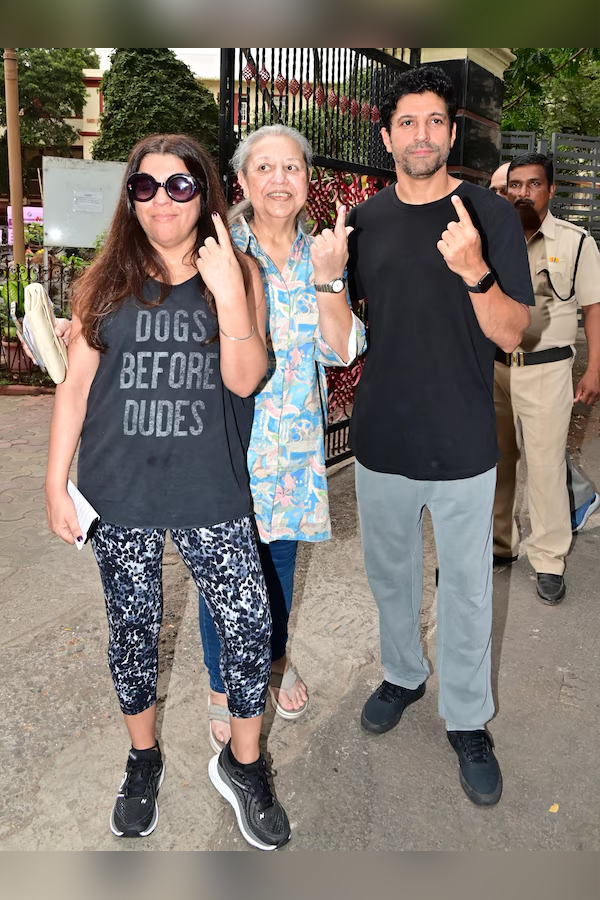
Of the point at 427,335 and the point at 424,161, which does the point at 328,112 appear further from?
the point at 427,335

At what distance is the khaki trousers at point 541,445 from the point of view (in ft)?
12.4

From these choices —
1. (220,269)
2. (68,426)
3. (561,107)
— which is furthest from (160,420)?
(561,107)

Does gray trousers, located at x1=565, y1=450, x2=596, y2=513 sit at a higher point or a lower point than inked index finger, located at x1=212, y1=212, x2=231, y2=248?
lower

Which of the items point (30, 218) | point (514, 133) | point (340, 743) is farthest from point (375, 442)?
point (30, 218)

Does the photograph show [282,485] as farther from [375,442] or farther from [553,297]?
[553,297]

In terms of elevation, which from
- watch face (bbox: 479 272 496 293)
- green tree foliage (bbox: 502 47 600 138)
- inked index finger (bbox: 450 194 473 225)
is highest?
green tree foliage (bbox: 502 47 600 138)

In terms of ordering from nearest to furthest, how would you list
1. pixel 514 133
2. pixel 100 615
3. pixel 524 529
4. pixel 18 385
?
pixel 100 615 < pixel 524 529 < pixel 18 385 < pixel 514 133

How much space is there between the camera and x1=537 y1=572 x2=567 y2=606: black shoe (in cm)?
376

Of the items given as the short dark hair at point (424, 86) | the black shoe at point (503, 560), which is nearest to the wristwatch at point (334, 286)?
the short dark hair at point (424, 86)

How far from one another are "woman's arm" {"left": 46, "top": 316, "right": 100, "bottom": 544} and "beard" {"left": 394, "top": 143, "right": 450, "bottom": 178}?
1.07 metres

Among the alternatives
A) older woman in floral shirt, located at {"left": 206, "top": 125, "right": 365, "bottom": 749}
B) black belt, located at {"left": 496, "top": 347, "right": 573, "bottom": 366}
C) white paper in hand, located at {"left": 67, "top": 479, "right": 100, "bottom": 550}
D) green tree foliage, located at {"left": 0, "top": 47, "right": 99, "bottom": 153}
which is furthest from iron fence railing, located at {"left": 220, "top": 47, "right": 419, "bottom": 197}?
green tree foliage, located at {"left": 0, "top": 47, "right": 99, "bottom": 153}

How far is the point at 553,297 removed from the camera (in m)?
3.74

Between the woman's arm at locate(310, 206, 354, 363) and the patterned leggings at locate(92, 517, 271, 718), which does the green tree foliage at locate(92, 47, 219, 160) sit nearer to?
the woman's arm at locate(310, 206, 354, 363)
